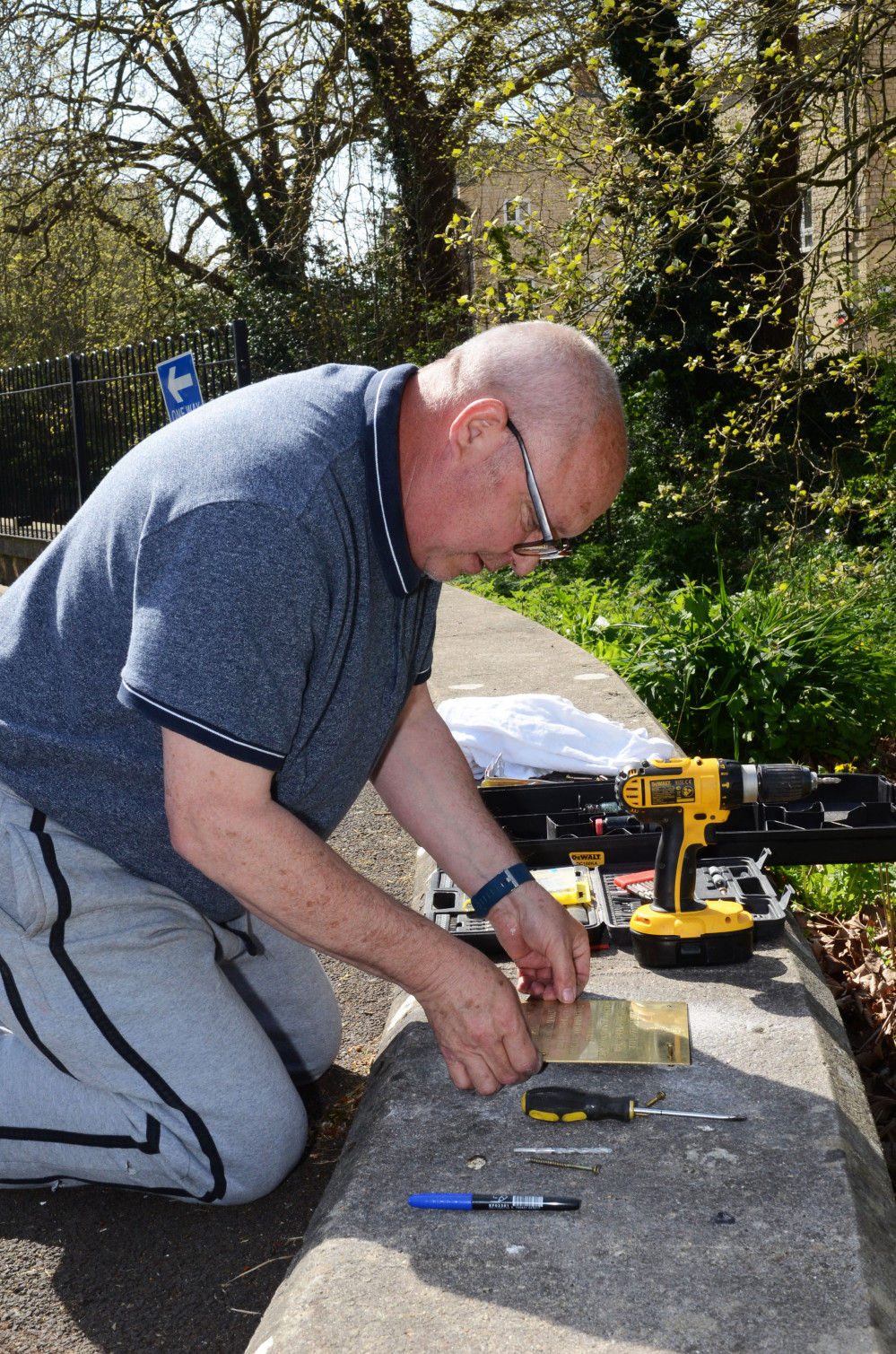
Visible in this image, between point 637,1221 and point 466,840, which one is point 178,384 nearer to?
point 466,840

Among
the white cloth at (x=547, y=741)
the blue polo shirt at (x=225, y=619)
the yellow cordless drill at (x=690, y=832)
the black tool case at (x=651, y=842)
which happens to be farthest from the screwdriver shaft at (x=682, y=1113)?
the white cloth at (x=547, y=741)

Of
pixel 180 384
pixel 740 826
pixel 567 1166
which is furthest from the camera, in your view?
pixel 180 384

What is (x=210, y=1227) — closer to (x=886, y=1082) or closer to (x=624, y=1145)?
(x=624, y=1145)

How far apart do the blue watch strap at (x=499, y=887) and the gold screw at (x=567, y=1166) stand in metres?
0.67

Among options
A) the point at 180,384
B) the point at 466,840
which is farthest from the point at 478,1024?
the point at 180,384

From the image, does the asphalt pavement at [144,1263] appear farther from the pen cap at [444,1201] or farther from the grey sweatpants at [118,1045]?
the pen cap at [444,1201]

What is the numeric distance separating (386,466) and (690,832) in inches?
44.9

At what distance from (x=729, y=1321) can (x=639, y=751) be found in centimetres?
242

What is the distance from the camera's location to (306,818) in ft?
8.09

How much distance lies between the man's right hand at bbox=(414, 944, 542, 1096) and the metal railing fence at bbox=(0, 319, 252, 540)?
8355 millimetres

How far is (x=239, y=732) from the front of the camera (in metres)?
1.83

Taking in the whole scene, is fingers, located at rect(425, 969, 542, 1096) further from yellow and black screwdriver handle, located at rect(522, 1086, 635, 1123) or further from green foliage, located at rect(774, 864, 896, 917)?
green foliage, located at rect(774, 864, 896, 917)

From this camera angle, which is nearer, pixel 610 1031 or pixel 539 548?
pixel 539 548

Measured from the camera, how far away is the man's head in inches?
79.0
